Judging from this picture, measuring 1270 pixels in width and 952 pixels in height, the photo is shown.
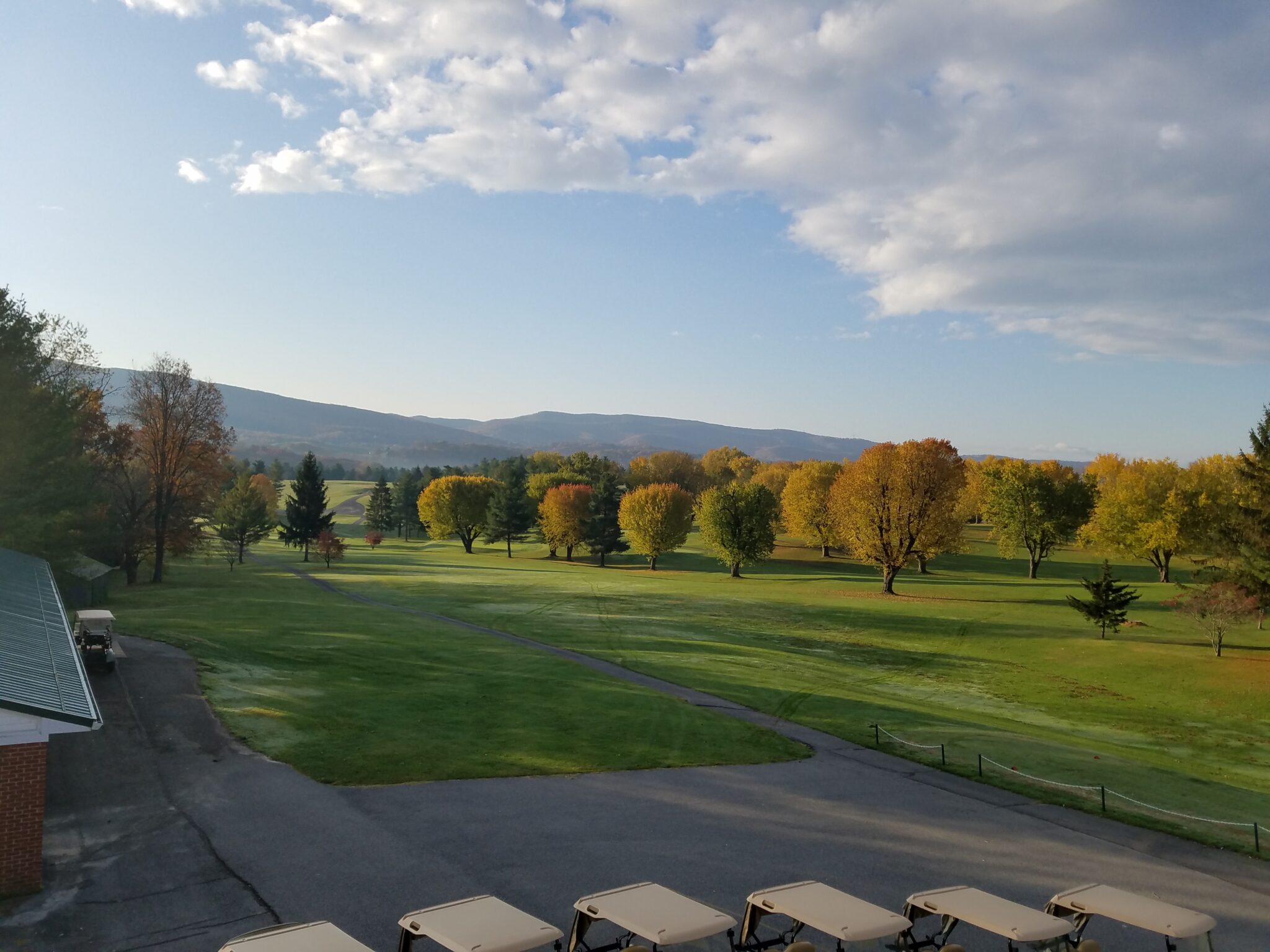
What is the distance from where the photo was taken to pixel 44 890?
14.6 meters

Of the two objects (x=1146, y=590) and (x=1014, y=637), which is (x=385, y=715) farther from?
→ (x=1146, y=590)

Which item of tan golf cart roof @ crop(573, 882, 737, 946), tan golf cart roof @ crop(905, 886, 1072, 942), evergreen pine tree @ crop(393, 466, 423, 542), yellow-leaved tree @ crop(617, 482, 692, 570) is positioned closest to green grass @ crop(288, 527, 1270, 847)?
tan golf cart roof @ crop(905, 886, 1072, 942)

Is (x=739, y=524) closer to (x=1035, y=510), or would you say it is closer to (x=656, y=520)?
(x=656, y=520)

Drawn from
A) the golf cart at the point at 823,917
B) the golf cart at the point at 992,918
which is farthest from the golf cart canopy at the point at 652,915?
the golf cart at the point at 992,918

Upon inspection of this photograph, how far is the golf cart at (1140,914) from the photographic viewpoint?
32.8 ft

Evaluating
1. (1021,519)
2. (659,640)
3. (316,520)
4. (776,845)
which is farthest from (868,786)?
(316,520)

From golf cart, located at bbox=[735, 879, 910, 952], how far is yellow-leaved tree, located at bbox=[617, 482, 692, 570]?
90758 mm

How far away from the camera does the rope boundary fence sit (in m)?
20.2

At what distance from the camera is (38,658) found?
1892cm

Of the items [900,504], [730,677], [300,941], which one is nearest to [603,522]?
[900,504]

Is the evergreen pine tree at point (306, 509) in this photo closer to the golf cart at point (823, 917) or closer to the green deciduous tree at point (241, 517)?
the green deciduous tree at point (241, 517)

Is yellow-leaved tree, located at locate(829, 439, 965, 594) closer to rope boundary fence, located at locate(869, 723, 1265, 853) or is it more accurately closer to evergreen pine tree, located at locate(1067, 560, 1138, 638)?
evergreen pine tree, located at locate(1067, 560, 1138, 638)

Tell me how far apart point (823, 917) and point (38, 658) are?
720 inches

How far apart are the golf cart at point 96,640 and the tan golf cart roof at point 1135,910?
1220 inches
